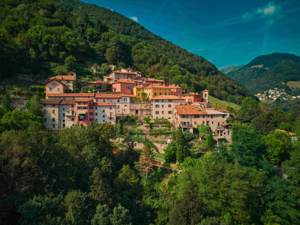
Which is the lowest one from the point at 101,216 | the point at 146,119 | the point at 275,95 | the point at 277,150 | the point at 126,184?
the point at 126,184

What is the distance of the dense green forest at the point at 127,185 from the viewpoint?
663 inches

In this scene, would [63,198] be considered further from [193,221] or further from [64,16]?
[64,16]

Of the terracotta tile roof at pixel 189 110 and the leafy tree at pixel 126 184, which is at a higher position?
the terracotta tile roof at pixel 189 110

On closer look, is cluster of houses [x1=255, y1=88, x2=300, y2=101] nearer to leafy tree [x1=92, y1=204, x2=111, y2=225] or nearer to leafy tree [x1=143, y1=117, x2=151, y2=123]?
leafy tree [x1=143, y1=117, x2=151, y2=123]

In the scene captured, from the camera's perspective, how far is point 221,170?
2383 centimetres

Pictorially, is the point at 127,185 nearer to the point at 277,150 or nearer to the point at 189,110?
the point at 189,110

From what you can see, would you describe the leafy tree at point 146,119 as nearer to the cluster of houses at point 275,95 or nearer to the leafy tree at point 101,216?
the leafy tree at point 101,216

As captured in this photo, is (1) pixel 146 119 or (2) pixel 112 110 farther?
(1) pixel 146 119

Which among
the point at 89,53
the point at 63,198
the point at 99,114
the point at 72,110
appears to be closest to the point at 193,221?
the point at 63,198

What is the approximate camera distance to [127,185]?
24.8m

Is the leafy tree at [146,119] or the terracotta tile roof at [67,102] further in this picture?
the leafy tree at [146,119]

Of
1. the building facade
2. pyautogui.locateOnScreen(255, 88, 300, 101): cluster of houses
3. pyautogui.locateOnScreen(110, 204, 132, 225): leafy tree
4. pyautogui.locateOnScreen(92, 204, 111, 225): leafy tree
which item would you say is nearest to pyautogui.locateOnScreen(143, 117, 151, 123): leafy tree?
the building facade

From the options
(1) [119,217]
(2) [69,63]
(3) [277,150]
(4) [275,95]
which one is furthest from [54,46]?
(4) [275,95]

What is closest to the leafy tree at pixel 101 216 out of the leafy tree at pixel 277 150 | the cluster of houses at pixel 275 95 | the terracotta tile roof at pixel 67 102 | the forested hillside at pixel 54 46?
the leafy tree at pixel 277 150
